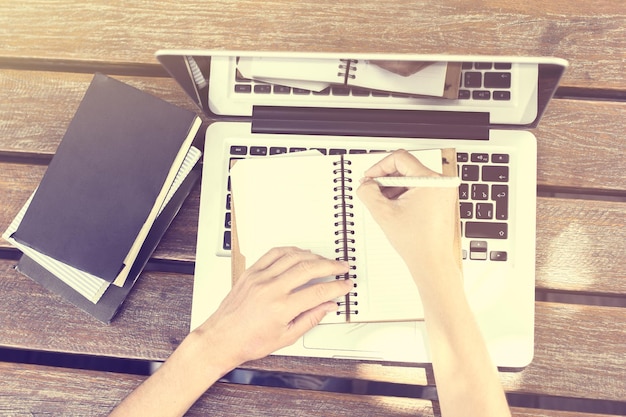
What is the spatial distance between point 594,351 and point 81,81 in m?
1.00

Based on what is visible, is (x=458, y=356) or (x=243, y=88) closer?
(x=458, y=356)

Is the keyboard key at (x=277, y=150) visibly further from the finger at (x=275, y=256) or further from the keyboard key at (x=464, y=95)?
the keyboard key at (x=464, y=95)

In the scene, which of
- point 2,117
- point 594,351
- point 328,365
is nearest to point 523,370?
point 594,351

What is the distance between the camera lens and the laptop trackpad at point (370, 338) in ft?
2.84

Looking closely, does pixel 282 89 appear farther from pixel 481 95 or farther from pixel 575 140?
pixel 575 140

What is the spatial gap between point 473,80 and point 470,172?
0.48 ft

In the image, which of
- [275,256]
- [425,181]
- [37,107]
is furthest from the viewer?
[37,107]

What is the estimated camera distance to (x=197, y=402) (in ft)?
3.00

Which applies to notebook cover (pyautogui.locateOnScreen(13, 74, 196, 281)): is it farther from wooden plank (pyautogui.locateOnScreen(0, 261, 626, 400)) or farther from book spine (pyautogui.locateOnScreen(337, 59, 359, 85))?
book spine (pyautogui.locateOnScreen(337, 59, 359, 85))

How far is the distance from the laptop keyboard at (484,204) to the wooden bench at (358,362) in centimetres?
9

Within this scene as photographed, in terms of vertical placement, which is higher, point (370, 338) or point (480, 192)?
point (480, 192)

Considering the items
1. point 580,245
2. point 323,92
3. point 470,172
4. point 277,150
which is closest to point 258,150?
point 277,150

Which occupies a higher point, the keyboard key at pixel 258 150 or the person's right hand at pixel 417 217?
the keyboard key at pixel 258 150

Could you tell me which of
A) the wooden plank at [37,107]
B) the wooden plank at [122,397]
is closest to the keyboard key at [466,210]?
the wooden plank at [122,397]
